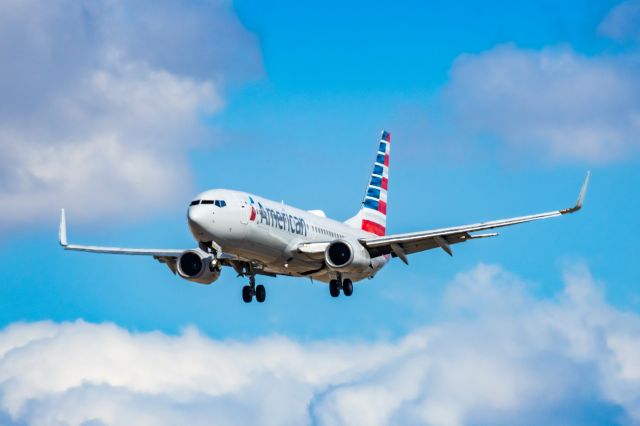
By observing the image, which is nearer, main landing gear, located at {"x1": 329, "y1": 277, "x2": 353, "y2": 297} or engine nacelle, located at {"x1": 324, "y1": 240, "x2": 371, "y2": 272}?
engine nacelle, located at {"x1": 324, "y1": 240, "x2": 371, "y2": 272}

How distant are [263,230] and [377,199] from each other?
26784 millimetres

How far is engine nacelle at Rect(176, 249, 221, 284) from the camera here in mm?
70062

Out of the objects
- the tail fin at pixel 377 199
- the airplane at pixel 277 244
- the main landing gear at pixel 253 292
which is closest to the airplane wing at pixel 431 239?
the airplane at pixel 277 244

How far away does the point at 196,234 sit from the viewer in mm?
63719

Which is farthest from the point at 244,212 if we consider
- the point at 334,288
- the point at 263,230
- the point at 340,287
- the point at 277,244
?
the point at 340,287

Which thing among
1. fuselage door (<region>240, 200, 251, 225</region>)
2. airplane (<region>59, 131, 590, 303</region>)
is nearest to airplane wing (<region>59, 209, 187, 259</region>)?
airplane (<region>59, 131, 590, 303</region>)

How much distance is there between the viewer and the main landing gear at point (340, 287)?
234 ft

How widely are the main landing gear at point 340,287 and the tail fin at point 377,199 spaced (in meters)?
15.5

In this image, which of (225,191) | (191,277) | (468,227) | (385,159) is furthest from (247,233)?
(385,159)

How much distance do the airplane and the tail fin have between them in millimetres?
10454

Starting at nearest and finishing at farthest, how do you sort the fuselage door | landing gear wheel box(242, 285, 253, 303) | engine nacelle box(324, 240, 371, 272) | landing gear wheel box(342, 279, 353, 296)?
1. the fuselage door
2. engine nacelle box(324, 240, 371, 272)
3. landing gear wheel box(342, 279, 353, 296)
4. landing gear wheel box(242, 285, 253, 303)

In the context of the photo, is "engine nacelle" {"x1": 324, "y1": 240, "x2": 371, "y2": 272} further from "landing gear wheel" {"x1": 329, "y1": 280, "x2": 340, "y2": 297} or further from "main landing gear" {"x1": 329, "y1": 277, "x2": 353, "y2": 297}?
"landing gear wheel" {"x1": 329, "y1": 280, "x2": 340, "y2": 297}

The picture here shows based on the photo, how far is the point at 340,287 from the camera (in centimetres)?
7162

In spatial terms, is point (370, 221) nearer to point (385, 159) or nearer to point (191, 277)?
point (385, 159)
